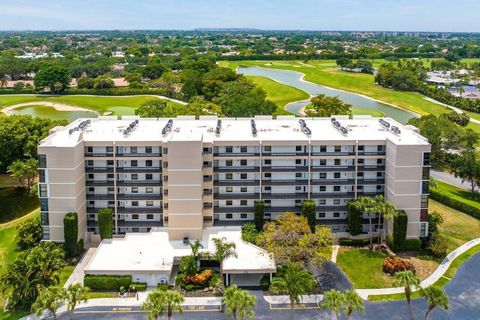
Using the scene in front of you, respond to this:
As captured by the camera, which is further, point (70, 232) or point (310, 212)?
point (310, 212)

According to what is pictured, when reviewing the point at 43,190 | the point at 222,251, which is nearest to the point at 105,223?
the point at 43,190

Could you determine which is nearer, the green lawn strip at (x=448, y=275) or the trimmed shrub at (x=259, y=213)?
the green lawn strip at (x=448, y=275)

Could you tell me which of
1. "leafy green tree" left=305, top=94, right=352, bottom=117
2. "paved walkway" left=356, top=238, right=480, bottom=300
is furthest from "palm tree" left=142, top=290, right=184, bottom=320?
"leafy green tree" left=305, top=94, right=352, bottom=117

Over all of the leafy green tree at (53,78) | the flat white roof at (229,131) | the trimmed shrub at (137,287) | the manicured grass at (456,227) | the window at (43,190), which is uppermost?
the leafy green tree at (53,78)

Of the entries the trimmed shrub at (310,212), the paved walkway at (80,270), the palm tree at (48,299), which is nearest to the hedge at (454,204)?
the trimmed shrub at (310,212)

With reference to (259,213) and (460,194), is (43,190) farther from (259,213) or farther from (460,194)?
(460,194)

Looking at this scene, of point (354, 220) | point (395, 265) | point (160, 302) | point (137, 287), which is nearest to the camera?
point (160, 302)

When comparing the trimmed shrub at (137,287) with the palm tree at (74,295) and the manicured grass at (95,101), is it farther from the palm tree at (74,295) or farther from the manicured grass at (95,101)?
the manicured grass at (95,101)

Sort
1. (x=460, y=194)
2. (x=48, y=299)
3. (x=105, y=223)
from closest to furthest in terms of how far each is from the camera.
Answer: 1. (x=48, y=299)
2. (x=105, y=223)
3. (x=460, y=194)
